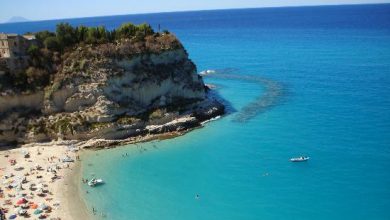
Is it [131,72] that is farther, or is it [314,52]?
[314,52]

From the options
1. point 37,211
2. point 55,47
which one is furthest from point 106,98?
point 37,211

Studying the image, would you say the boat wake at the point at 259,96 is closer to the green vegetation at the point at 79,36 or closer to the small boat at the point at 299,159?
the small boat at the point at 299,159

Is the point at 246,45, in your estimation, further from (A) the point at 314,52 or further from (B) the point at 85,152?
(B) the point at 85,152

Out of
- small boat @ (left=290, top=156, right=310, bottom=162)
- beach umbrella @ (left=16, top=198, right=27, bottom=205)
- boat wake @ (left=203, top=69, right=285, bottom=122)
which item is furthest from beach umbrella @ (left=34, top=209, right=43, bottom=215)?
boat wake @ (left=203, top=69, right=285, bottom=122)

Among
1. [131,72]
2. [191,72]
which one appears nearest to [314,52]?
[191,72]

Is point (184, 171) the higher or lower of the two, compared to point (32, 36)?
lower

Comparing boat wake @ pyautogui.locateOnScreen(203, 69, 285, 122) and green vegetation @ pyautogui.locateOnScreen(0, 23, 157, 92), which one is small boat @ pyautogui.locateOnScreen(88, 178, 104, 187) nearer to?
green vegetation @ pyautogui.locateOnScreen(0, 23, 157, 92)

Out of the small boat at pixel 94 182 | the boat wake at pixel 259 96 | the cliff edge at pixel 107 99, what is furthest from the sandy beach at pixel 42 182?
the boat wake at pixel 259 96
